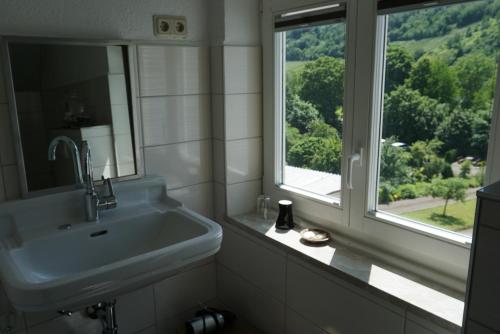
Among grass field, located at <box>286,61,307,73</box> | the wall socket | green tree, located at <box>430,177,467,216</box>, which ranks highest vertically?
the wall socket

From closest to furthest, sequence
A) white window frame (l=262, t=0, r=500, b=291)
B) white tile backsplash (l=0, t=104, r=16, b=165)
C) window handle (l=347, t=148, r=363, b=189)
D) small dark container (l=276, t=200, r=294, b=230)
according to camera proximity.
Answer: white window frame (l=262, t=0, r=500, b=291), white tile backsplash (l=0, t=104, r=16, b=165), window handle (l=347, t=148, r=363, b=189), small dark container (l=276, t=200, r=294, b=230)

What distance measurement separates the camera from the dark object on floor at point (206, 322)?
1771mm

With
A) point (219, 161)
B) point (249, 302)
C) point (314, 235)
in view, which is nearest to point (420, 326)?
point (314, 235)

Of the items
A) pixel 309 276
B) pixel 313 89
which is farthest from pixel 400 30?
pixel 309 276

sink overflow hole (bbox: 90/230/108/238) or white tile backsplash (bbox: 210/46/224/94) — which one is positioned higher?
white tile backsplash (bbox: 210/46/224/94)

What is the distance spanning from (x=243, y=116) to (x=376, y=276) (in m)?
0.93

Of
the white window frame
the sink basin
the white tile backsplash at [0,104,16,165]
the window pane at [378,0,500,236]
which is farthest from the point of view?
the white tile backsplash at [0,104,16,165]

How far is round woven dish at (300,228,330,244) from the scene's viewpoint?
1627 millimetres

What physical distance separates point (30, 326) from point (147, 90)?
103 centimetres

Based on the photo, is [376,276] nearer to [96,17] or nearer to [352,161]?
[352,161]

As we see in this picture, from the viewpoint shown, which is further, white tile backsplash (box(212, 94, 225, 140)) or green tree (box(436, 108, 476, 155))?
white tile backsplash (box(212, 94, 225, 140))

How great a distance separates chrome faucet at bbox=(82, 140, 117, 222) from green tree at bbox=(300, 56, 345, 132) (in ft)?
2.96

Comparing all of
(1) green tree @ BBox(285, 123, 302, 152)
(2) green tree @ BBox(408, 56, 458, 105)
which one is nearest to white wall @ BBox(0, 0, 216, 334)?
(1) green tree @ BBox(285, 123, 302, 152)

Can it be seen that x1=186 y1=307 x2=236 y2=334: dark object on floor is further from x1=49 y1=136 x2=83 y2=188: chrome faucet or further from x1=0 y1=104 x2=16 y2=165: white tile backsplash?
x1=0 y1=104 x2=16 y2=165: white tile backsplash
